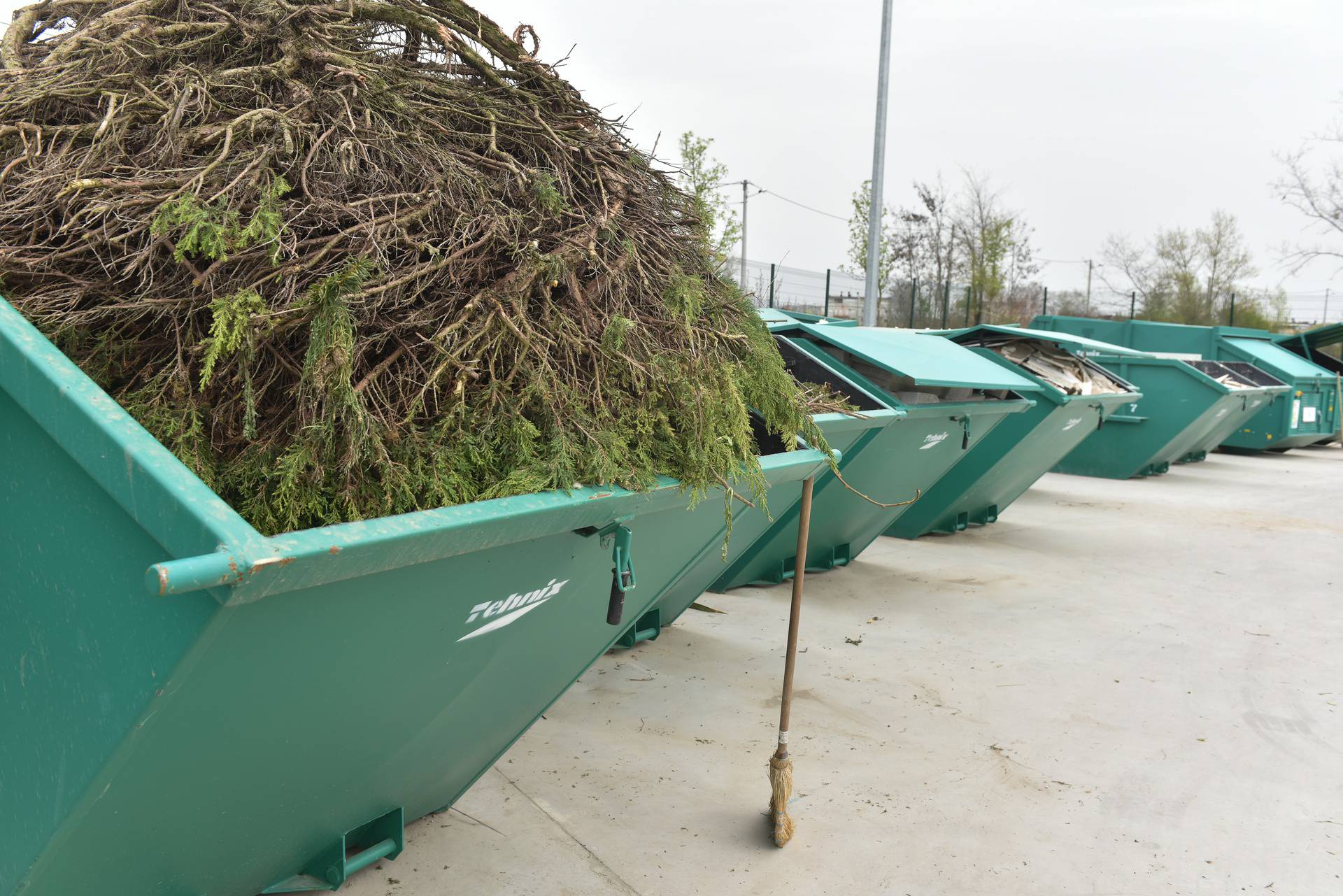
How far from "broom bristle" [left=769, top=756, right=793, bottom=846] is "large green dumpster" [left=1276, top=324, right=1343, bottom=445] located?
14.9 meters

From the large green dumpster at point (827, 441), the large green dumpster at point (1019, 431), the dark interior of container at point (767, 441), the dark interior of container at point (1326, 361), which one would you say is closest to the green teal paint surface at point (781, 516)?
the large green dumpster at point (827, 441)

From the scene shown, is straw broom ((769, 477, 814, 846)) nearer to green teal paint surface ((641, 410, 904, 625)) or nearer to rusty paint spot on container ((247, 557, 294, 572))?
green teal paint surface ((641, 410, 904, 625))

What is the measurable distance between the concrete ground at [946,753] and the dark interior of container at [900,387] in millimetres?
1260

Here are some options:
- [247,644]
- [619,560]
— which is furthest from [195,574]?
[619,560]

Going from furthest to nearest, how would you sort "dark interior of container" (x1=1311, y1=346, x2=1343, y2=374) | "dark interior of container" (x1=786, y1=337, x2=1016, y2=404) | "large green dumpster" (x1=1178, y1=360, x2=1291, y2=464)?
"dark interior of container" (x1=1311, y1=346, x2=1343, y2=374) < "large green dumpster" (x1=1178, y1=360, x2=1291, y2=464) < "dark interior of container" (x1=786, y1=337, x2=1016, y2=404)

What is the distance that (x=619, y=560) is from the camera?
2.37 metres

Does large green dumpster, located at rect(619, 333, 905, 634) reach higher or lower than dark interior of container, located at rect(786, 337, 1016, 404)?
lower

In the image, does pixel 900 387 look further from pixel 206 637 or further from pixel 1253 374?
pixel 1253 374

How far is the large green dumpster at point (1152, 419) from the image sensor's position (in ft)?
36.2

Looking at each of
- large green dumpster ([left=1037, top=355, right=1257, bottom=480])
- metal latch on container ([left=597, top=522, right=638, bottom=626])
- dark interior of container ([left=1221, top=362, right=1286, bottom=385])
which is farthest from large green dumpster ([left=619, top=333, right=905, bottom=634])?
dark interior of container ([left=1221, top=362, right=1286, bottom=385])

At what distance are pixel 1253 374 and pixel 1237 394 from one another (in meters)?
3.03

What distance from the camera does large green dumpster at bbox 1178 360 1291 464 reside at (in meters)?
11.9

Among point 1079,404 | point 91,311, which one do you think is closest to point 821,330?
point 1079,404

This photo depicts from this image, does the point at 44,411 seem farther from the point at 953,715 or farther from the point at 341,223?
the point at 953,715
